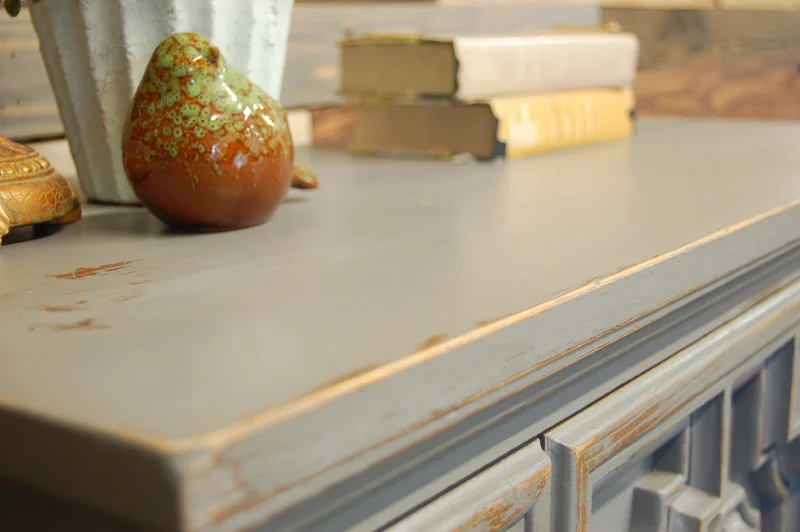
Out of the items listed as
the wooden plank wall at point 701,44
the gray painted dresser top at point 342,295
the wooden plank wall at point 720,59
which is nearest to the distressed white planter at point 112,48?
the gray painted dresser top at point 342,295

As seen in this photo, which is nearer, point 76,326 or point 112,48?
point 76,326

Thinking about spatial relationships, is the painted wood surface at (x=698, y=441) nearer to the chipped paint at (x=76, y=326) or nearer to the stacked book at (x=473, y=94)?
the chipped paint at (x=76, y=326)

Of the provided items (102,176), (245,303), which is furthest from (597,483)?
(102,176)

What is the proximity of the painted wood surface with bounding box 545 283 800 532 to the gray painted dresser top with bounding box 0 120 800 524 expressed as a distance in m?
0.05

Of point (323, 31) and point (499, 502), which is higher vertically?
point (323, 31)

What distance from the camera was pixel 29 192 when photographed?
0.45 m

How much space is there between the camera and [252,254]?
16.3 inches

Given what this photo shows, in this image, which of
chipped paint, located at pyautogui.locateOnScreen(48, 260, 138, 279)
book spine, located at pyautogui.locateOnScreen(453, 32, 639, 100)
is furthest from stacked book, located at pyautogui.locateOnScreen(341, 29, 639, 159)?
chipped paint, located at pyautogui.locateOnScreen(48, 260, 138, 279)

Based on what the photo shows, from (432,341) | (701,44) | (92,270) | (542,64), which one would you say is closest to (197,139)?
(92,270)

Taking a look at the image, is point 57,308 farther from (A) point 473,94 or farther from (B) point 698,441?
(A) point 473,94

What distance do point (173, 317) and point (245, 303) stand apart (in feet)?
0.09

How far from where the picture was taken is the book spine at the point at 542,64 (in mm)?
781

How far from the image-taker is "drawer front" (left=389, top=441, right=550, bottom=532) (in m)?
0.30

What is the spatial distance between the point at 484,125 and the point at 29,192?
45 centimetres
